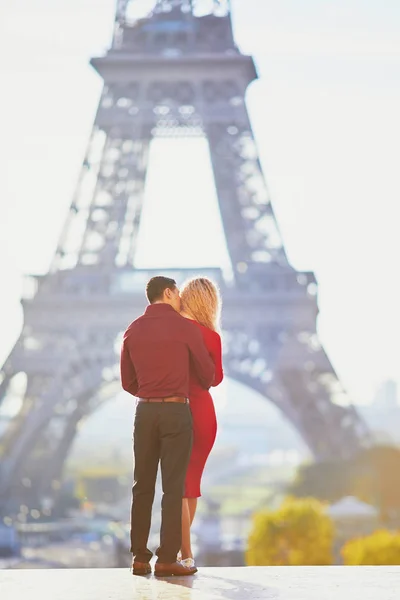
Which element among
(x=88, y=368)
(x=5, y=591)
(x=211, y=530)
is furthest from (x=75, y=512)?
(x=5, y=591)

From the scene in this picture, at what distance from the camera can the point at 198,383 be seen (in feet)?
17.4

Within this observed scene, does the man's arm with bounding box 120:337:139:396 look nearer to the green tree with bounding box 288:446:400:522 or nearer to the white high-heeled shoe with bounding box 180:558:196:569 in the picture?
the white high-heeled shoe with bounding box 180:558:196:569

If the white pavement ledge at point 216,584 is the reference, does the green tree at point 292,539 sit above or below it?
above

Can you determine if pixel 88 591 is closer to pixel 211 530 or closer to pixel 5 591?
pixel 5 591

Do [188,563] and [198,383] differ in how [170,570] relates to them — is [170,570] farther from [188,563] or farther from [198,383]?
[198,383]

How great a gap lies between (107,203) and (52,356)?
4.10 metres

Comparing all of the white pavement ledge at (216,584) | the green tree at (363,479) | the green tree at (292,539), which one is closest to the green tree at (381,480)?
the green tree at (363,479)

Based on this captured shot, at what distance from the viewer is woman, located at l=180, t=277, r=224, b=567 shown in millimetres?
5285

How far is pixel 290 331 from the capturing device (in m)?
30.5

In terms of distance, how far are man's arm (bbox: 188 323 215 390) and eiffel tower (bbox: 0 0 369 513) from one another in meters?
24.4

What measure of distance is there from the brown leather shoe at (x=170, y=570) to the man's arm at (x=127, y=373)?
2.40ft

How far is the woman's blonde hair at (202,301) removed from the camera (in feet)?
17.4

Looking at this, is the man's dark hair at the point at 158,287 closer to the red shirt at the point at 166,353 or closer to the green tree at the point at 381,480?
the red shirt at the point at 166,353

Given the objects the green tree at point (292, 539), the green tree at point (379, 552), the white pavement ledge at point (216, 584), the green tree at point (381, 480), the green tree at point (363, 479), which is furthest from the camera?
the green tree at point (381, 480)
